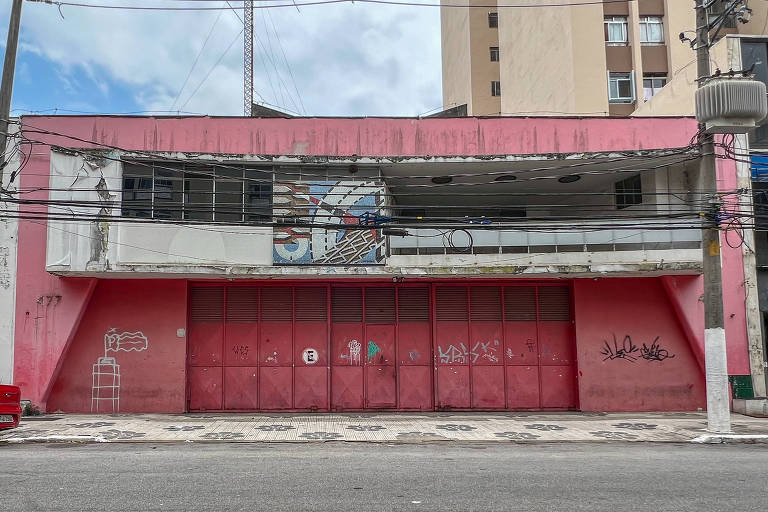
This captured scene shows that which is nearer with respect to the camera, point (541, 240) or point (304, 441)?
point (304, 441)

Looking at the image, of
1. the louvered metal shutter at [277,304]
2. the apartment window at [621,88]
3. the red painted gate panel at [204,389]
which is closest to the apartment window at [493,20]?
the apartment window at [621,88]

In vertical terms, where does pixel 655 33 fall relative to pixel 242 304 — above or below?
above

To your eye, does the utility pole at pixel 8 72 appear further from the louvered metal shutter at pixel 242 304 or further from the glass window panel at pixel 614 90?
the glass window panel at pixel 614 90

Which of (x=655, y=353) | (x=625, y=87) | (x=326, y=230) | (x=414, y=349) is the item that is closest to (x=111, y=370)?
(x=326, y=230)

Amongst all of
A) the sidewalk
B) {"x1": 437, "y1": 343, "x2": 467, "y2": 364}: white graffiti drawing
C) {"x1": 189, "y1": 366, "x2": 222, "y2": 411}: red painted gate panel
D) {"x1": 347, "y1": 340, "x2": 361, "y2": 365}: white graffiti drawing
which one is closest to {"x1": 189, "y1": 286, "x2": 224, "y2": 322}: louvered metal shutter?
{"x1": 189, "y1": 366, "x2": 222, "y2": 411}: red painted gate panel

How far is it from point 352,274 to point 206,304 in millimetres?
4218

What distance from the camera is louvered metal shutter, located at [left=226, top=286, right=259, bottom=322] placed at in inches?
666

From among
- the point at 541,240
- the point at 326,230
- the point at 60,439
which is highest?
the point at 326,230

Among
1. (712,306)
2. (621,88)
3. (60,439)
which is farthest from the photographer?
(621,88)

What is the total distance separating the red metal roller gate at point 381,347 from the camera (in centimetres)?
1677

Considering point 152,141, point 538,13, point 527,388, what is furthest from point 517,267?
point 538,13

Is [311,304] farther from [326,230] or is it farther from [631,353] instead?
Result: [631,353]

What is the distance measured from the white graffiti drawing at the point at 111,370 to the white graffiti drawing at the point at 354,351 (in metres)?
5.19

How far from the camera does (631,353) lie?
16.8 meters
